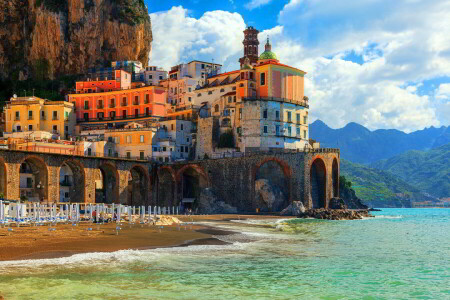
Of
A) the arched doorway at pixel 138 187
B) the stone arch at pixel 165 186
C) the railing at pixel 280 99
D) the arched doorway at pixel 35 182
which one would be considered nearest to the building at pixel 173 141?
the stone arch at pixel 165 186

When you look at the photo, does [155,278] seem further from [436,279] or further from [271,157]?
[271,157]

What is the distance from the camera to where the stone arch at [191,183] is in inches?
3263

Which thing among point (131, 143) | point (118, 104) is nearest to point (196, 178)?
point (131, 143)

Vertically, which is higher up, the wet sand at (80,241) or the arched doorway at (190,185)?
the arched doorway at (190,185)

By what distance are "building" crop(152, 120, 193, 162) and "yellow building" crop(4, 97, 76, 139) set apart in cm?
1819

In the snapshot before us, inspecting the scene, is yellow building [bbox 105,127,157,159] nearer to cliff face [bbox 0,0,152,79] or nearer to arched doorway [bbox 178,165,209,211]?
arched doorway [bbox 178,165,209,211]

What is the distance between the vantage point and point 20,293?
17609mm

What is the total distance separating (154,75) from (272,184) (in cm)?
4796

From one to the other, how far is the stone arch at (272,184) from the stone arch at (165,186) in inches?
601

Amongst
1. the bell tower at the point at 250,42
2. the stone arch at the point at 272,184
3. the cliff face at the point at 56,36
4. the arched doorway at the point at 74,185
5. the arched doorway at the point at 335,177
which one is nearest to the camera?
the arched doorway at the point at 74,185

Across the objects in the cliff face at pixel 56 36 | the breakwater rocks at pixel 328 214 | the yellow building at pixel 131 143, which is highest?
the cliff face at pixel 56 36

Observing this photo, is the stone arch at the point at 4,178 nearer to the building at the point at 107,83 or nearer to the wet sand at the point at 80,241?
the wet sand at the point at 80,241

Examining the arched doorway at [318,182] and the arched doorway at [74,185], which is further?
the arched doorway at [318,182]

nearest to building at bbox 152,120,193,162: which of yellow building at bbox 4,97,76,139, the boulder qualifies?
yellow building at bbox 4,97,76,139
